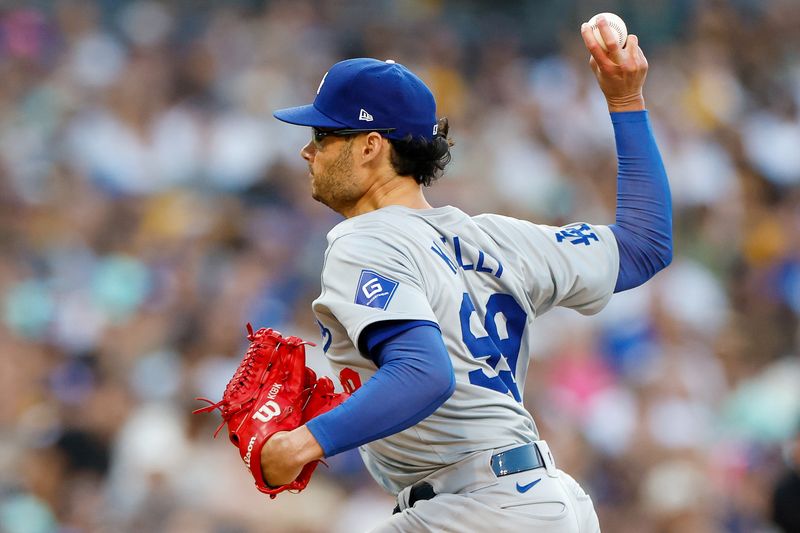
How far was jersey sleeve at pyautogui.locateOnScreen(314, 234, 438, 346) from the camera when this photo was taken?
7.36ft

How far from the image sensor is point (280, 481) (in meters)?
2.21

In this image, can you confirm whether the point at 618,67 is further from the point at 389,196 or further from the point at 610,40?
the point at 389,196

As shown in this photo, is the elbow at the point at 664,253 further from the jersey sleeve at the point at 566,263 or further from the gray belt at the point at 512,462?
the gray belt at the point at 512,462

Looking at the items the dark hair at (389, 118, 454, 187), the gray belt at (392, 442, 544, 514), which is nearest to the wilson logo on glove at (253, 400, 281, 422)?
the gray belt at (392, 442, 544, 514)

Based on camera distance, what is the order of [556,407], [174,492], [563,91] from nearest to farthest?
[174,492] → [556,407] → [563,91]

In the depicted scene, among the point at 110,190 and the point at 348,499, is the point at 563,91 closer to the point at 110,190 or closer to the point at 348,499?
the point at 110,190

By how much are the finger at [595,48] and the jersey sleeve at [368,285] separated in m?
0.81

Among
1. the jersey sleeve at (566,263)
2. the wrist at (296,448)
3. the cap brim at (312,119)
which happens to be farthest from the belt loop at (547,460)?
the cap brim at (312,119)

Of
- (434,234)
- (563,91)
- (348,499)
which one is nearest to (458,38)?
(563,91)

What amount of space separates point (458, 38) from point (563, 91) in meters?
1.05

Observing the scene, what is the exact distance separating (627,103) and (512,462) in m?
1.01

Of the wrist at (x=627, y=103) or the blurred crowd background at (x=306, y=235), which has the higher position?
the wrist at (x=627, y=103)

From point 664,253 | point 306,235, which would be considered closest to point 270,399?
point 664,253

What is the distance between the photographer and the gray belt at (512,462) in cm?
246
